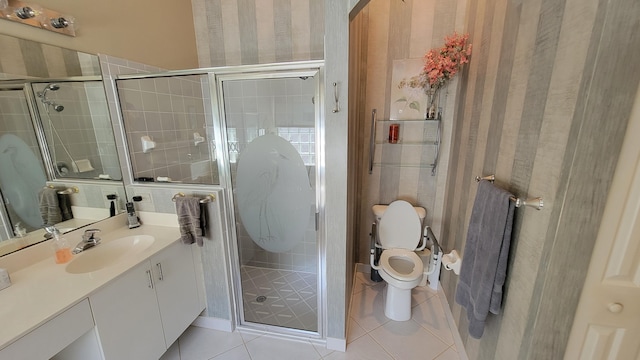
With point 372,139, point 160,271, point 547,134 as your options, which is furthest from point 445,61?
point 160,271

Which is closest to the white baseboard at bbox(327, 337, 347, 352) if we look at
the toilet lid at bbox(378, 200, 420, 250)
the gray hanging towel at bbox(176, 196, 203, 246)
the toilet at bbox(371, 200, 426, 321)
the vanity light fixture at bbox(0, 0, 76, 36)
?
the toilet at bbox(371, 200, 426, 321)

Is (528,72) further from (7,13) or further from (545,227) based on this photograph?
(7,13)

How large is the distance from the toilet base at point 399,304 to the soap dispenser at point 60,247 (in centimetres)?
223

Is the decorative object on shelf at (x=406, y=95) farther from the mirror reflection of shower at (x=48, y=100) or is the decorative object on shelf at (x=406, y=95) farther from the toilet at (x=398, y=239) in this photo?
the mirror reflection of shower at (x=48, y=100)

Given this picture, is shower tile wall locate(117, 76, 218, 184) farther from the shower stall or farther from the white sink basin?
the white sink basin

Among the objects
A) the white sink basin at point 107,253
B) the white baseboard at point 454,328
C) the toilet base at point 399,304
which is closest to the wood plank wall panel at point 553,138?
the white baseboard at point 454,328

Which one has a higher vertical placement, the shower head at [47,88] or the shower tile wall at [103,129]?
the shower head at [47,88]

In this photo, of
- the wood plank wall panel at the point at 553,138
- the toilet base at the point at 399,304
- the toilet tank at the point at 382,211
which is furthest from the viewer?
the toilet tank at the point at 382,211

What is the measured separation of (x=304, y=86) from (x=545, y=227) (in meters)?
1.41

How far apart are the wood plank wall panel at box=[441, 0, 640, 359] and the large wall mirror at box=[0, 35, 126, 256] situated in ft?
8.07

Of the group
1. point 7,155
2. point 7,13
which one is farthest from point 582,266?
point 7,13

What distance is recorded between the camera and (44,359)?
0.97m

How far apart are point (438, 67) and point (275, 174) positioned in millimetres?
1576

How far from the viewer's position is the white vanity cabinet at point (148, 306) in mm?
1223
